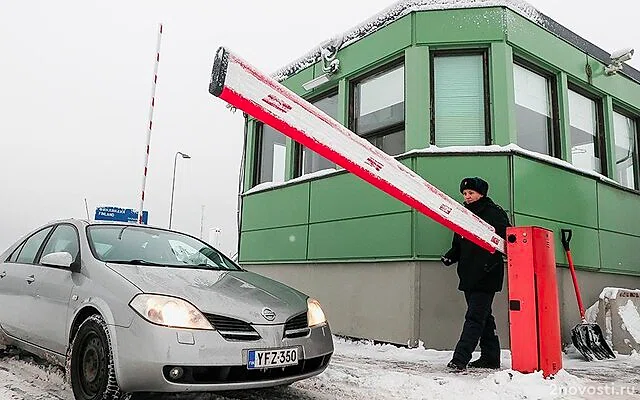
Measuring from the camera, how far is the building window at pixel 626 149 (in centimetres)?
916

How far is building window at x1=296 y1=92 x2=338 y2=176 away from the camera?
9.02 meters

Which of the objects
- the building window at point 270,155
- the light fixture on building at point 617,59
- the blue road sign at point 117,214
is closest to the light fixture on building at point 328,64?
the building window at point 270,155

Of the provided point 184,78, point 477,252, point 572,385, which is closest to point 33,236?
point 477,252

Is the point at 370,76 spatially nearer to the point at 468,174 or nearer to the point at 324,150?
the point at 468,174

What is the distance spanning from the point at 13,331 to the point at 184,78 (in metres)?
19.4

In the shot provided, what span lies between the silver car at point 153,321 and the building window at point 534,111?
475 centimetres

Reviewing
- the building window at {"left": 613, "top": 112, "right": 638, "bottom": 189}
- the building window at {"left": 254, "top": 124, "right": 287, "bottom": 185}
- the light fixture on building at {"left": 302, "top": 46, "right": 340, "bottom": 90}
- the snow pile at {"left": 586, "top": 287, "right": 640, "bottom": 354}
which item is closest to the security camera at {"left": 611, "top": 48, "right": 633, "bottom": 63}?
the building window at {"left": 613, "top": 112, "right": 638, "bottom": 189}

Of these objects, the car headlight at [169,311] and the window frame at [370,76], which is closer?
the car headlight at [169,311]

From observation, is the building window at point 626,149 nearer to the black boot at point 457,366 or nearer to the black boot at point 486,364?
the black boot at point 486,364

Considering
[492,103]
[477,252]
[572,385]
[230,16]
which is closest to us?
[572,385]

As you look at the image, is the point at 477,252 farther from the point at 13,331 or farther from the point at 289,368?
the point at 13,331

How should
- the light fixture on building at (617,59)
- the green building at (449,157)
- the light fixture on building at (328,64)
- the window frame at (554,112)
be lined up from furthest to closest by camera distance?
1. the light fixture on building at (328,64)
2. the light fixture on building at (617,59)
3. the window frame at (554,112)
4. the green building at (449,157)

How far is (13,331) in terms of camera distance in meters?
4.66

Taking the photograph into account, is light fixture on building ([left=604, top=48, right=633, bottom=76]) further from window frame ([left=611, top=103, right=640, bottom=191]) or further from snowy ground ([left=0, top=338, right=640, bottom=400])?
snowy ground ([left=0, top=338, right=640, bottom=400])
